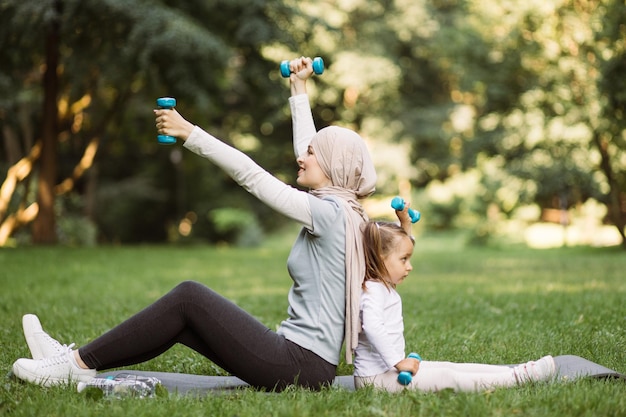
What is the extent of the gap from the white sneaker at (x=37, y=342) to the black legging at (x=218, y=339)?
0.33 m

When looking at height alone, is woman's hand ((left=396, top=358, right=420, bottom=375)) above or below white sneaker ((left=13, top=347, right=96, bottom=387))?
above

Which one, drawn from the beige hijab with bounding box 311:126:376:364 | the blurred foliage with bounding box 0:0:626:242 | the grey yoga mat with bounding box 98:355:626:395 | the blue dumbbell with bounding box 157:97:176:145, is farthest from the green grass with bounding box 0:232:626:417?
the blurred foliage with bounding box 0:0:626:242

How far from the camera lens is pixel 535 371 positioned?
4.09 meters

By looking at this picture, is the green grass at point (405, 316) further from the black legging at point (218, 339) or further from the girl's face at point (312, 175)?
the girl's face at point (312, 175)

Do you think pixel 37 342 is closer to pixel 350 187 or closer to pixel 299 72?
pixel 350 187

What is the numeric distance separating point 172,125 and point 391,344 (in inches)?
60.3

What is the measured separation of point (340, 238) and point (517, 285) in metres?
6.82

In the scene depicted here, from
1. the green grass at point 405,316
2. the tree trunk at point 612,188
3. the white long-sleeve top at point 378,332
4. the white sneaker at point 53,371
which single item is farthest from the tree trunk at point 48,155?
the white long-sleeve top at point 378,332

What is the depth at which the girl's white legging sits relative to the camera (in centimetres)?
392

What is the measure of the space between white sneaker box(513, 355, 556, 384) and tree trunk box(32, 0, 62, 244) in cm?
1402

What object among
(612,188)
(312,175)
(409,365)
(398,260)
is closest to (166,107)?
(312,175)

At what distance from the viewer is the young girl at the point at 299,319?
3846 millimetres

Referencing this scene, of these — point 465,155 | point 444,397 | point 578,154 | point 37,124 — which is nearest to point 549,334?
point 444,397

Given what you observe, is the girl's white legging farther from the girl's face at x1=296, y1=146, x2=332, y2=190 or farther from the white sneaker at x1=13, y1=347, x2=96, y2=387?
the white sneaker at x1=13, y1=347, x2=96, y2=387
